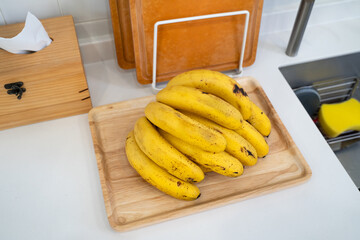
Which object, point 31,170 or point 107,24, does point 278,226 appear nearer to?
point 31,170

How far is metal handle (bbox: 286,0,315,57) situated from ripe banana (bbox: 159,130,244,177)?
0.45m

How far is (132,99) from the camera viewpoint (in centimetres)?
75

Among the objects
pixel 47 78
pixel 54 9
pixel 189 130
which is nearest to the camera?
pixel 189 130

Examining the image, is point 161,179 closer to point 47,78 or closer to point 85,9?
point 47,78

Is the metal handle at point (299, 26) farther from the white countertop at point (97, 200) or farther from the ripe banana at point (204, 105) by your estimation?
the ripe banana at point (204, 105)

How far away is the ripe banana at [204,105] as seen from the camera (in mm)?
565

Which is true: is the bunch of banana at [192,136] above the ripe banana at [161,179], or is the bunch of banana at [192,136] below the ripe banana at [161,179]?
above

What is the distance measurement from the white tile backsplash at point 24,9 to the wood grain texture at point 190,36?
0.71 feet

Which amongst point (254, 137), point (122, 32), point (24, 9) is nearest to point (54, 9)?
point (24, 9)

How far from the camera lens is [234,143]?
59cm

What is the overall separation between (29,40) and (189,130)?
39 cm

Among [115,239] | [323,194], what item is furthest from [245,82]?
[115,239]

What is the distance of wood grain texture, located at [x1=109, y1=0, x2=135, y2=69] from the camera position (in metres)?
0.72

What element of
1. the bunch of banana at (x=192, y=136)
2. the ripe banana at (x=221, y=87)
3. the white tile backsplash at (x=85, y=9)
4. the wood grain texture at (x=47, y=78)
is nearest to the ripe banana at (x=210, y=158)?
the bunch of banana at (x=192, y=136)
